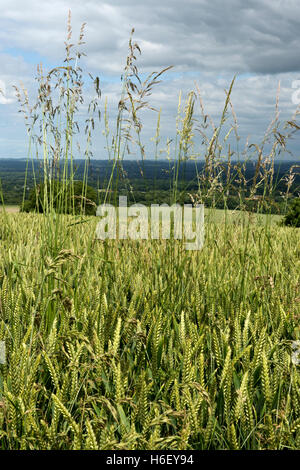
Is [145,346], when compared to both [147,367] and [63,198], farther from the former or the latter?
[63,198]

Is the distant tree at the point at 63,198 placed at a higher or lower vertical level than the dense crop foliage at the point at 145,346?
higher

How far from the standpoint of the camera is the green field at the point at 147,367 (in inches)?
44.4

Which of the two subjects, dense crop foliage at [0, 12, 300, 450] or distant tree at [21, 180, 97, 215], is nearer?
dense crop foliage at [0, 12, 300, 450]

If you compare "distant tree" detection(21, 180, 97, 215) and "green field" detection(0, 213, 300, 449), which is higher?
"distant tree" detection(21, 180, 97, 215)

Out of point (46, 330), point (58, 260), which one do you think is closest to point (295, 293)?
point (46, 330)

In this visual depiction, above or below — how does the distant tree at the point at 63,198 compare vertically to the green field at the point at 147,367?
above

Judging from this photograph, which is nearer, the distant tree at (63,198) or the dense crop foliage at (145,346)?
the dense crop foliage at (145,346)

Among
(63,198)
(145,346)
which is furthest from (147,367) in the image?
(63,198)

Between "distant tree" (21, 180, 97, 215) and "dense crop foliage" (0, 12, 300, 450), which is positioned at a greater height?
"distant tree" (21, 180, 97, 215)

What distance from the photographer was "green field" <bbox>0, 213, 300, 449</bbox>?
1.13 m

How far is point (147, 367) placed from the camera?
149cm
